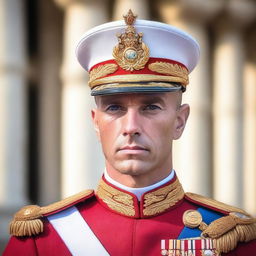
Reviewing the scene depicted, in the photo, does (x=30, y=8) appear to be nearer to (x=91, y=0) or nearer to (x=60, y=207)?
(x=91, y=0)

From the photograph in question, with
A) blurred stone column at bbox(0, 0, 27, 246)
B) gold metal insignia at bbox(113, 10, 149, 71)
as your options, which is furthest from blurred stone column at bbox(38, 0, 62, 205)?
gold metal insignia at bbox(113, 10, 149, 71)

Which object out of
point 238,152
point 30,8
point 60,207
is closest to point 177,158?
point 238,152

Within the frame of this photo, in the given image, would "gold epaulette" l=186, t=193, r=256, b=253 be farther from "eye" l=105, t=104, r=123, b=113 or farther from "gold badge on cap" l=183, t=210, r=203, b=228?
"eye" l=105, t=104, r=123, b=113

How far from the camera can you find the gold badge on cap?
14.4 feet

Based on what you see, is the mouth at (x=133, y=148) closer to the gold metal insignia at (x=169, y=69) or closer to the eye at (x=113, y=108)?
the eye at (x=113, y=108)

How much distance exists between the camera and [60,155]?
19.7 m

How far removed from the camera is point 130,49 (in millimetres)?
4305

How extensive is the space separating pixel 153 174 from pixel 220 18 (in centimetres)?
1664

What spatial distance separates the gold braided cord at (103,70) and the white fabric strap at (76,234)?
0.70 meters

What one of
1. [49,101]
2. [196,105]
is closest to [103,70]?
[196,105]

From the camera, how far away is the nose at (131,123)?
409cm

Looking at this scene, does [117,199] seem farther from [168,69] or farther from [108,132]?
[168,69]

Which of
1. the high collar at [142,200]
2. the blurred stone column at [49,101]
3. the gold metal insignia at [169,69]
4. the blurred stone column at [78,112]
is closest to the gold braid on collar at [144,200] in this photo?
the high collar at [142,200]

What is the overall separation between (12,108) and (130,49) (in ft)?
41.5
